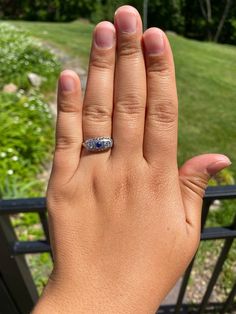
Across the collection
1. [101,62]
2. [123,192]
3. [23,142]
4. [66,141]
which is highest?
[101,62]

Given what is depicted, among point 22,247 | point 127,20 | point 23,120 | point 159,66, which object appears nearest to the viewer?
point 127,20

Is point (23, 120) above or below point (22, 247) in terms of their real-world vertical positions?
below

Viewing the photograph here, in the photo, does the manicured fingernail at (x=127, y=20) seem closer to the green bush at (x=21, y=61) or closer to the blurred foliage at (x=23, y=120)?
the blurred foliage at (x=23, y=120)

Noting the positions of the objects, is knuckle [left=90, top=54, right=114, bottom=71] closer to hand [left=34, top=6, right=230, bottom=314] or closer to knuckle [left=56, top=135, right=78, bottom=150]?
hand [left=34, top=6, right=230, bottom=314]

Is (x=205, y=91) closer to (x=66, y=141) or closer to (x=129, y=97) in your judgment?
(x=129, y=97)

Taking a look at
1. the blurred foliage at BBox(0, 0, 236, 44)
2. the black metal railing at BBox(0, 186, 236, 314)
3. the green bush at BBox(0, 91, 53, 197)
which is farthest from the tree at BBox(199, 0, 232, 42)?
the green bush at BBox(0, 91, 53, 197)

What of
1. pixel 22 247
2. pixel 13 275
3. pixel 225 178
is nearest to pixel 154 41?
pixel 225 178

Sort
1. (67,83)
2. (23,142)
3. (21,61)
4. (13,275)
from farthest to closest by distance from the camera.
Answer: (21,61) → (23,142) → (13,275) → (67,83)
